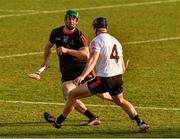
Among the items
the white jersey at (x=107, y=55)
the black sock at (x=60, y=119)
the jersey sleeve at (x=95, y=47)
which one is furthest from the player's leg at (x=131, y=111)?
the black sock at (x=60, y=119)

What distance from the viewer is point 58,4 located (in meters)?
33.9

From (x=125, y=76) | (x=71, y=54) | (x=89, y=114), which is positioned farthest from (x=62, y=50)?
(x=125, y=76)

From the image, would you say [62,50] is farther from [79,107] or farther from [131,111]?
[131,111]

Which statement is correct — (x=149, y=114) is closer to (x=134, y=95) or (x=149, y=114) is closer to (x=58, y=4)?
(x=134, y=95)

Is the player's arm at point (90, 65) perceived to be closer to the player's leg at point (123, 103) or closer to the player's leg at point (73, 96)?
the player's leg at point (73, 96)

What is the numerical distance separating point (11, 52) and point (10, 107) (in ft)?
23.9

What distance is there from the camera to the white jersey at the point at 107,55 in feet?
46.6

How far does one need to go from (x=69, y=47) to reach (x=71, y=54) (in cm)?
39

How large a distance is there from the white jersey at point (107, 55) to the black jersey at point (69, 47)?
1.24 meters

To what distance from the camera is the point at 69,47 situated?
50.9 feet

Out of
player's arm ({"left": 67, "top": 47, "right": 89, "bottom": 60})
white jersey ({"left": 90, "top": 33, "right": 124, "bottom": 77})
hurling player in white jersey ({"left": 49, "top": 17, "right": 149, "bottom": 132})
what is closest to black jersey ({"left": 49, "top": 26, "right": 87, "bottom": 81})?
player's arm ({"left": 67, "top": 47, "right": 89, "bottom": 60})

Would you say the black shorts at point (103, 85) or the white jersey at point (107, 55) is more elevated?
the white jersey at point (107, 55)

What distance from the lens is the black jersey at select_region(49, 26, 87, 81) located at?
15.5 metres

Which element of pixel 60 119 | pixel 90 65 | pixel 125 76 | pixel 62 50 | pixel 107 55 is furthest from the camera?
pixel 125 76
